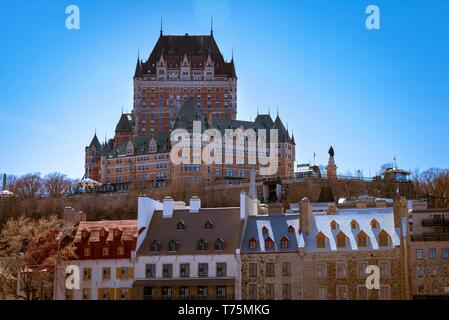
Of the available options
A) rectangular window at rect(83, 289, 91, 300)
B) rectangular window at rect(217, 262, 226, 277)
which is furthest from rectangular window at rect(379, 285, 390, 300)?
rectangular window at rect(83, 289, 91, 300)

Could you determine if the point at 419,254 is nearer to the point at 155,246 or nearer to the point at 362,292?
the point at 362,292

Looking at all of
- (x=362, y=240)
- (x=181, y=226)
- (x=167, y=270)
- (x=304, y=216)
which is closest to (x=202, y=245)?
(x=181, y=226)

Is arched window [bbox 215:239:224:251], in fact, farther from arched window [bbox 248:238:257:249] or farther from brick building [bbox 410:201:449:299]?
brick building [bbox 410:201:449:299]

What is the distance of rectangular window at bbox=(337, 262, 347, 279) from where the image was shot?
7069cm

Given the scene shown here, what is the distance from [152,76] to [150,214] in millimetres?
124518

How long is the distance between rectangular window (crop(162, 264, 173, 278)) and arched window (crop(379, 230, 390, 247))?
17.1 m

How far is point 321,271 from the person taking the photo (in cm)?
7112

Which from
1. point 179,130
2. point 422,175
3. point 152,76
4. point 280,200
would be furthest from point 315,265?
point 152,76

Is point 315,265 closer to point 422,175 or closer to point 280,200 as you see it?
point 280,200

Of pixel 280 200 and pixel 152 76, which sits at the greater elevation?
pixel 152 76

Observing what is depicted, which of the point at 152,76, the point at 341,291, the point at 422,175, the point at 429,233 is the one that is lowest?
the point at 341,291

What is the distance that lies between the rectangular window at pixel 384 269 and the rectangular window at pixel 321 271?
440 cm

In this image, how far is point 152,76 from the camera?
200 meters
